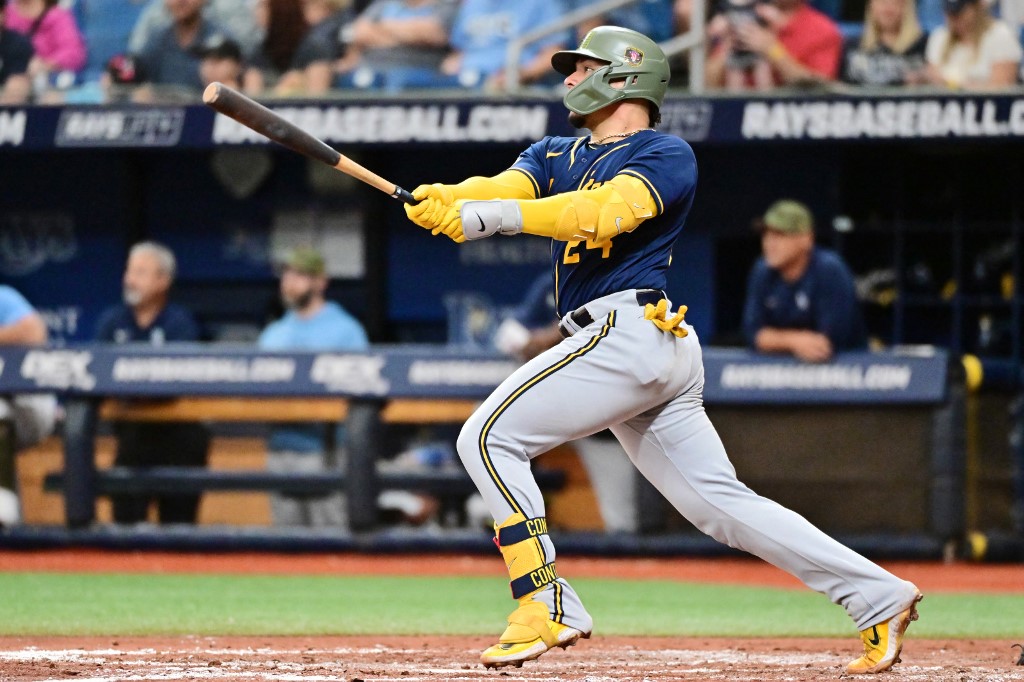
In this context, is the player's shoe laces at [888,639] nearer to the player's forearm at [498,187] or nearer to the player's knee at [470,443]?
the player's knee at [470,443]

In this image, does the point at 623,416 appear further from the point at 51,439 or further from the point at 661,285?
the point at 51,439

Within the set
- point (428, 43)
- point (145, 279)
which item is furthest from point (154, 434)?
point (428, 43)

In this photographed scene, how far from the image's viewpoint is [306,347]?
810 centimetres

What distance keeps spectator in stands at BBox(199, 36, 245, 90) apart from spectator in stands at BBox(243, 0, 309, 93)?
0.07 metres

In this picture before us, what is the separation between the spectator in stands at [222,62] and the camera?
375 inches

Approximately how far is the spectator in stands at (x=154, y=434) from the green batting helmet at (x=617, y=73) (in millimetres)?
4222

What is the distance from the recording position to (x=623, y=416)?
413 cm

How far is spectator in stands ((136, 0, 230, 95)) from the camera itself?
31.5ft

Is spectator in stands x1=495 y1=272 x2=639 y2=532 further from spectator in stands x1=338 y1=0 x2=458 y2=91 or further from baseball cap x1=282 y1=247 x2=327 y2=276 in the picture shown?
spectator in stands x1=338 y1=0 x2=458 y2=91

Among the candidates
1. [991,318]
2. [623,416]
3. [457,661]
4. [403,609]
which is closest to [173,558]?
[403,609]

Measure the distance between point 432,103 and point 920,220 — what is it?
123 inches

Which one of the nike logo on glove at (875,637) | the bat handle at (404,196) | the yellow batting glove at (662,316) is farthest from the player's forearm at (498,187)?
the nike logo on glove at (875,637)

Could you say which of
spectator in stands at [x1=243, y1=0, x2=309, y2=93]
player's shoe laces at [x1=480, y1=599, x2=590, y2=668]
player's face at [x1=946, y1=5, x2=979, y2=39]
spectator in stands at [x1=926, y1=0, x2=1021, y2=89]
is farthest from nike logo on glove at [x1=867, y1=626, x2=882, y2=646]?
spectator in stands at [x1=243, y1=0, x2=309, y2=93]

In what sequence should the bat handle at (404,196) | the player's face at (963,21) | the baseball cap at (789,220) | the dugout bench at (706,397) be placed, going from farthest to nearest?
1. the player's face at (963,21)
2. the dugout bench at (706,397)
3. the baseball cap at (789,220)
4. the bat handle at (404,196)
